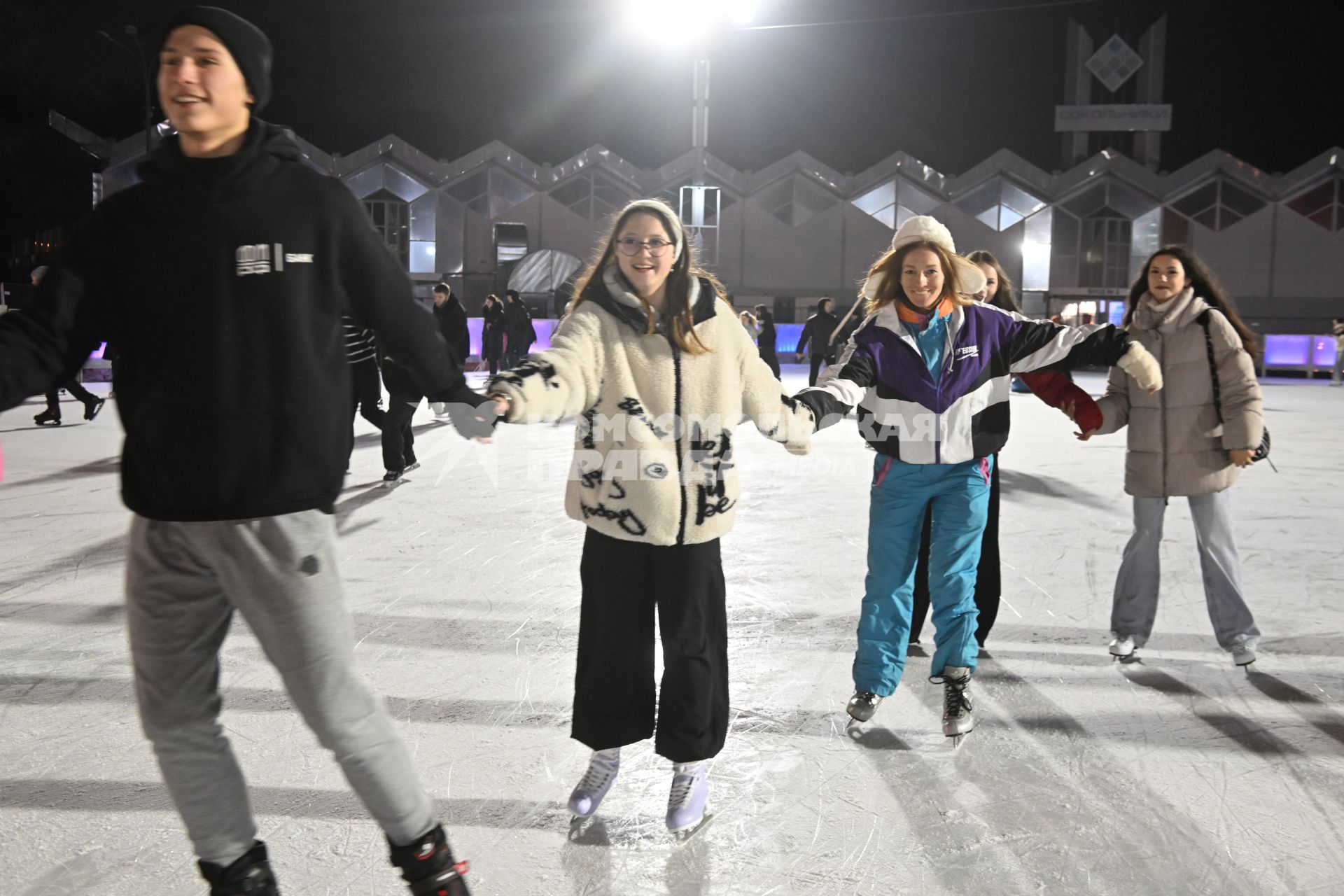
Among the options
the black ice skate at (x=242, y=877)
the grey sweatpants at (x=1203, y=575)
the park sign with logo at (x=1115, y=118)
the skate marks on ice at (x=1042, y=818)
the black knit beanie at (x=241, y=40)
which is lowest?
the skate marks on ice at (x=1042, y=818)

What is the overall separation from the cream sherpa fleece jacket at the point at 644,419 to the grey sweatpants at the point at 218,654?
68 centimetres

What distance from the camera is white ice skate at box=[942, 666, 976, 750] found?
293cm

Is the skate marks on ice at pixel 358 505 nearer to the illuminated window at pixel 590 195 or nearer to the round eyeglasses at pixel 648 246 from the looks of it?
the round eyeglasses at pixel 648 246

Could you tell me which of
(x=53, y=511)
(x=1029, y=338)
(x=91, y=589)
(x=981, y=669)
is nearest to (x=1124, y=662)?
(x=981, y=669)

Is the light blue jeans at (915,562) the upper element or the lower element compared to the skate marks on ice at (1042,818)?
Result: upper

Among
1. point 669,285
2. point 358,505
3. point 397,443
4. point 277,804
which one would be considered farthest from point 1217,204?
point 277,804

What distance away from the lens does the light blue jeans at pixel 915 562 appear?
10.0 feet

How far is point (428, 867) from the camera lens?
1854 mm

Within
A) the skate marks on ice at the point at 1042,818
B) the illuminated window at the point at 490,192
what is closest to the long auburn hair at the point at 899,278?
the skate marks on ice at the point at 1042,818

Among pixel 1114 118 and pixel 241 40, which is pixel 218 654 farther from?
pixel 1114 118

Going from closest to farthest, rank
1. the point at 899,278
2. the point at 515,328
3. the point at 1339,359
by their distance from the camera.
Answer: the point at 899,278, the point at 515,328, the point at 1339,359

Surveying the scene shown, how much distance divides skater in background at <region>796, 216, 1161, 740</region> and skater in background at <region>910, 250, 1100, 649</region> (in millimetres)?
303

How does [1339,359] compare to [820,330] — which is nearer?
[820,330]

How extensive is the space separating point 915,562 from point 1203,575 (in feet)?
4.09
